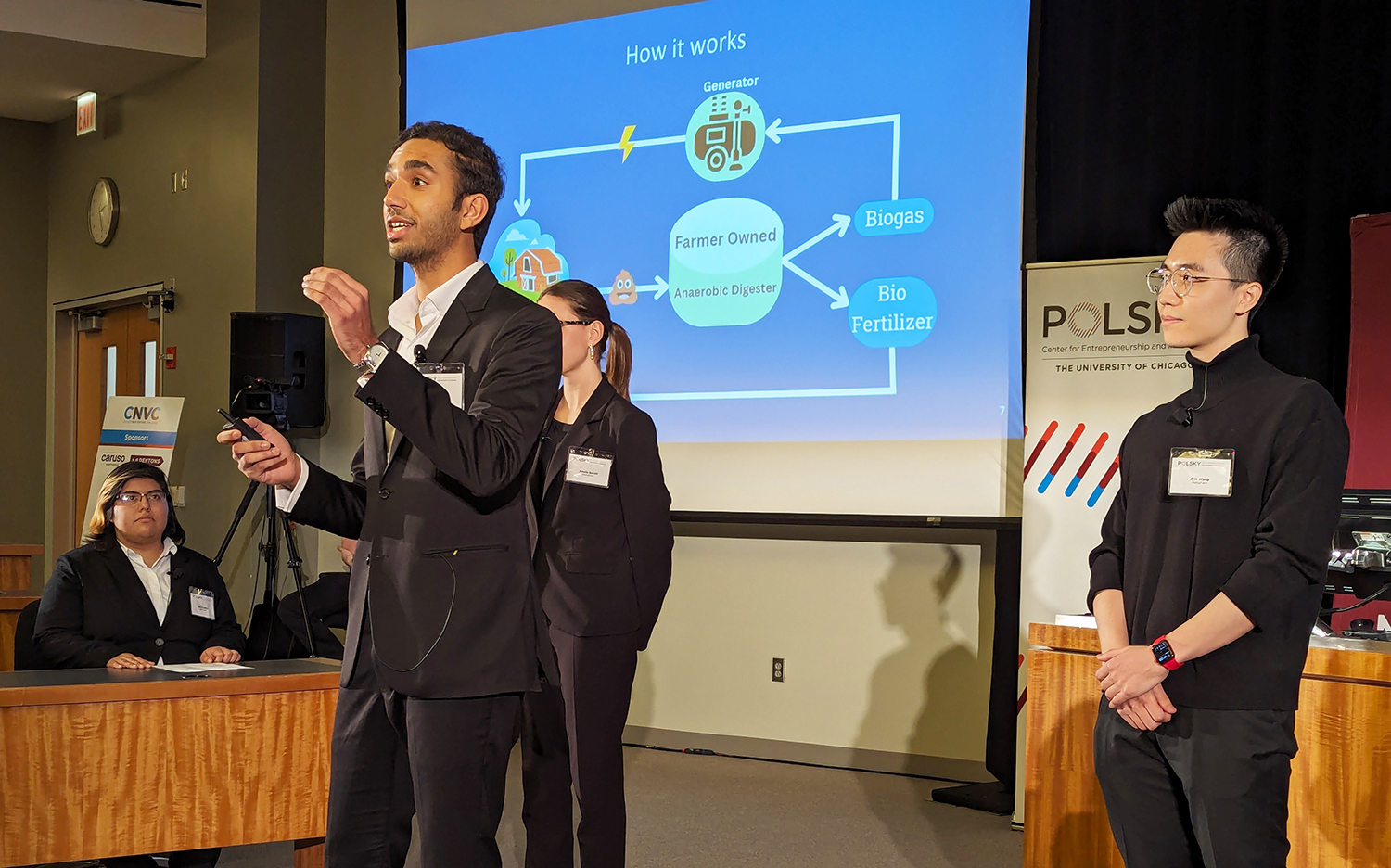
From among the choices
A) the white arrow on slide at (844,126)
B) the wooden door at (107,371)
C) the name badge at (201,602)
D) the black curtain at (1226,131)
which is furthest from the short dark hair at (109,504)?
the wooden door at (107,371)

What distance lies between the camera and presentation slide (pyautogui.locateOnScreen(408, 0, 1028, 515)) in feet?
13.8

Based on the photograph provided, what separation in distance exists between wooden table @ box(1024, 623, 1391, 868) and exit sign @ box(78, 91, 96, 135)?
7593mm

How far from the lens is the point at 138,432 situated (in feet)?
21.3

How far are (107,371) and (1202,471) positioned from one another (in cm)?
811

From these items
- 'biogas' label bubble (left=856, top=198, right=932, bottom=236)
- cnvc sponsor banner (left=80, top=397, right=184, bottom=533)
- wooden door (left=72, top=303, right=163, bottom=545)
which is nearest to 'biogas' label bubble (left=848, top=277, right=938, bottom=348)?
'biogas' label bubble (left=856, top=198, right=932, bottom=236)

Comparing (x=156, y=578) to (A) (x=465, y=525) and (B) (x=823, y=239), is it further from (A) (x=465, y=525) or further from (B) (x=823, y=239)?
(B) (x=823, y=239)

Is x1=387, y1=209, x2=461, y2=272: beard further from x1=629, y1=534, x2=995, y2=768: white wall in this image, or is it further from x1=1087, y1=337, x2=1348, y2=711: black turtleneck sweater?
x1=629, y1=534, x2=995, y2=768: white wall

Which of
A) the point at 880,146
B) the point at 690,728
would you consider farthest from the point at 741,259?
the point at 690,728

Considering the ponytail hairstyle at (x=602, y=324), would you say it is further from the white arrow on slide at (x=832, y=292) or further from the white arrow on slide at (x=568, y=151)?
the white arrow on slide at (x=568, y=151)

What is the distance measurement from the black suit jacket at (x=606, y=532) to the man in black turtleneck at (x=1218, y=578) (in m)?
1.28

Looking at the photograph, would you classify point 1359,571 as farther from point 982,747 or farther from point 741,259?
point 741,259

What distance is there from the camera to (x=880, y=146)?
4.39 meters

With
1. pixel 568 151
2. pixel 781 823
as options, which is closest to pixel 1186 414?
pixel 781 823

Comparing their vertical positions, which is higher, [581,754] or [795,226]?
[795,226]
